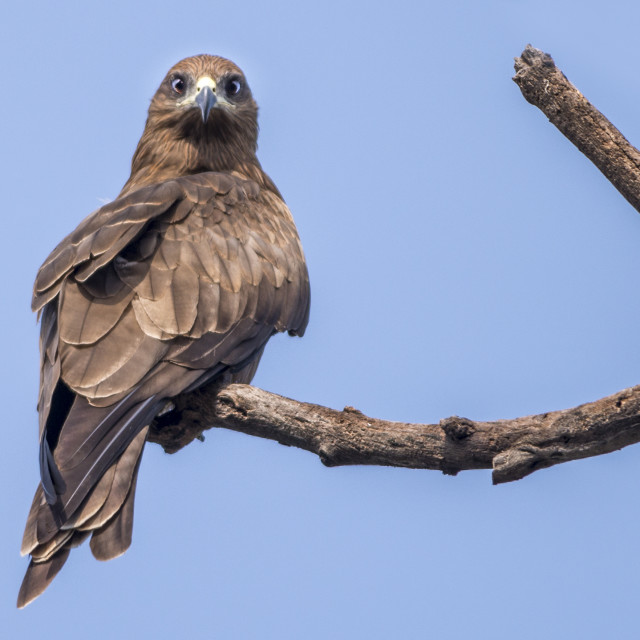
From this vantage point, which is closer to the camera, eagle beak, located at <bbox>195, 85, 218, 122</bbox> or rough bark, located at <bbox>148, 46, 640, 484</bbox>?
rough bark, located at <bbox>148, 46, 640, 484</bbox>

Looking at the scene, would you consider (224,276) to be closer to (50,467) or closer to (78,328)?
(78,328)

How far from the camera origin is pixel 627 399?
4.18 m

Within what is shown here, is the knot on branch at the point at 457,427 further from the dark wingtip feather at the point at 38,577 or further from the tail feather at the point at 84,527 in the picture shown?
the dark wingtip feather at the point at 38,577

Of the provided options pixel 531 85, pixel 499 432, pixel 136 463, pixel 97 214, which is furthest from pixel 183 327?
pixel 531 85

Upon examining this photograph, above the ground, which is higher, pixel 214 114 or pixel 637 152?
pixel 214 114

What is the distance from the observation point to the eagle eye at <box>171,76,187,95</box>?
291 inches

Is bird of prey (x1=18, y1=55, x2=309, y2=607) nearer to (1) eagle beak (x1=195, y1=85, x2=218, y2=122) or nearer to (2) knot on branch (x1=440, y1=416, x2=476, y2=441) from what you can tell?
(1) eagle beak (x1=195, y1=85, x2=218, y2=122)

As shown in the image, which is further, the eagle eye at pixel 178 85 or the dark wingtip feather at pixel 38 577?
the eagle eye at pixel 178 85

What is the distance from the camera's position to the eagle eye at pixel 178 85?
7.39m

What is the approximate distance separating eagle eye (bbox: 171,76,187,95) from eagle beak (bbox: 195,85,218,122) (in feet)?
0.90

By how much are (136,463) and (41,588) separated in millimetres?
734

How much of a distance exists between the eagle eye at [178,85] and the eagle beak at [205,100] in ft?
0.90

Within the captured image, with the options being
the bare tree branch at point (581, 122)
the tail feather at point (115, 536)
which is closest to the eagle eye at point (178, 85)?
the bare tree branch at point (581, 122)

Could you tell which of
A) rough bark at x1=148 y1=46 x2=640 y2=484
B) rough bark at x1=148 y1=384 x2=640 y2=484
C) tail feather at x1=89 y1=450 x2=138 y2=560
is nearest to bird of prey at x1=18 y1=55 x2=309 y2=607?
tail feather at x1=89 y1=450 x2=138 y2=560
